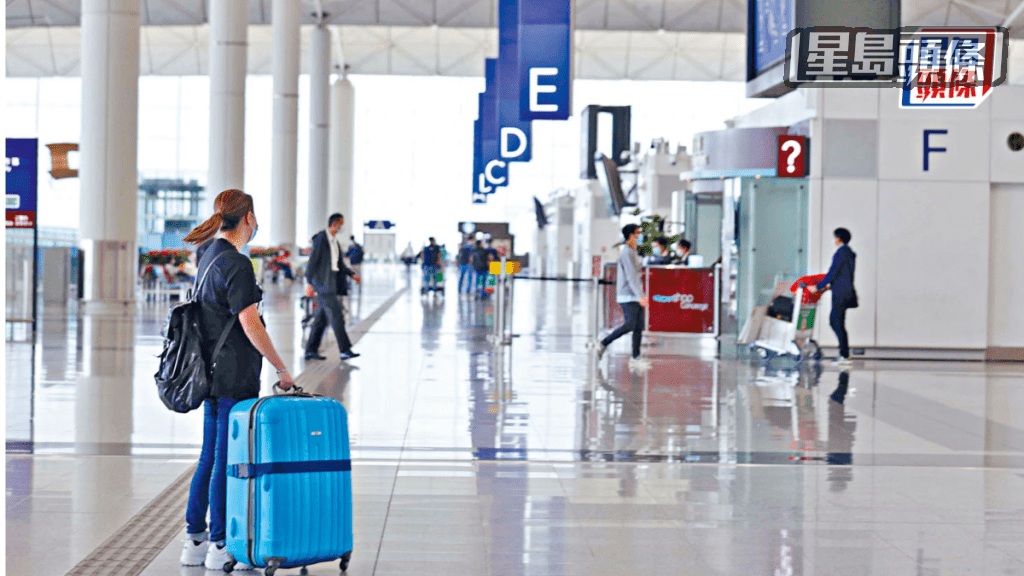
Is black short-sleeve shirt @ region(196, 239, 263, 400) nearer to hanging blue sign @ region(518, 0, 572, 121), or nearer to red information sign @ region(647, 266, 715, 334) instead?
hanging blue sign @ region(518, 0, 572, 121)

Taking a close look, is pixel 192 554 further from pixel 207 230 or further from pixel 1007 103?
pixel 1007 103

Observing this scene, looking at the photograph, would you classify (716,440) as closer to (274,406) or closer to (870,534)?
(870,534)

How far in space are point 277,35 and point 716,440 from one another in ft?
115

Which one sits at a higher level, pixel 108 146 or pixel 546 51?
pixel 546 51

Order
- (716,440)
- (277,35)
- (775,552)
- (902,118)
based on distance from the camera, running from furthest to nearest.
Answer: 1. (277,35)
2. (902,118)
3. (716,440)
4. (775,552)

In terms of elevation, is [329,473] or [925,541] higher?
[329,473]

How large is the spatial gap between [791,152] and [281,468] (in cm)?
1242

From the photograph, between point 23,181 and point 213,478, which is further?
point 23,181

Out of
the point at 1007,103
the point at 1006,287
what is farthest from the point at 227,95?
the point at 1006,287

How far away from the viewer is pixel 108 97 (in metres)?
24.5

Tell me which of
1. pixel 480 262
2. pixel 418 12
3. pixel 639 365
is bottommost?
pixel 639 365

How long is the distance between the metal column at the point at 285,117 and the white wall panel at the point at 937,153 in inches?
1122

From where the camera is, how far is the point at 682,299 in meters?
16.3

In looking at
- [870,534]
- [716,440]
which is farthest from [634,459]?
[870,534]
